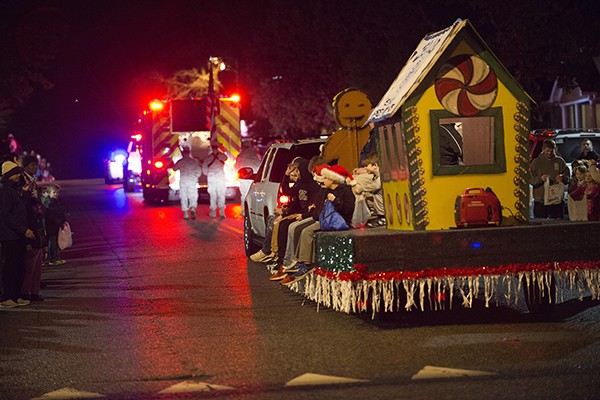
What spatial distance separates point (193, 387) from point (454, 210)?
384 cm

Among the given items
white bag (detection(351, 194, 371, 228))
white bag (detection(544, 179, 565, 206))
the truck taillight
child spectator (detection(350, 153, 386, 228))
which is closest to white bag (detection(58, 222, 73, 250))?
the truck taillight

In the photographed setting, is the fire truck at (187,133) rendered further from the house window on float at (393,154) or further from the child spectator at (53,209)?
the house window on float at (393,154)

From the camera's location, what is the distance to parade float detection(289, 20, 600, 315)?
10.6 metres

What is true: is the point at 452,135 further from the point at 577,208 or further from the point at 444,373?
the point at 577,208

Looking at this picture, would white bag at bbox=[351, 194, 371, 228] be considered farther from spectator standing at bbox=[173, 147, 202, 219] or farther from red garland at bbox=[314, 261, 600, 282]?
spectator standing at bbox=[173, 147, 202, 219]

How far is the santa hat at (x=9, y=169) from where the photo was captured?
13680 mm

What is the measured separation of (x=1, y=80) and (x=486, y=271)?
46.4m

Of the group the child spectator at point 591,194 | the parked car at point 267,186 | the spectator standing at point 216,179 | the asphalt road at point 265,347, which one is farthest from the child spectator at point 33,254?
the spectator standing at point 216,179

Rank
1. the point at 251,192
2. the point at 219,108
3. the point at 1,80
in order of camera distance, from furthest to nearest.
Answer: the point at 1,80 → the point at 219,108 → the point at 251,192

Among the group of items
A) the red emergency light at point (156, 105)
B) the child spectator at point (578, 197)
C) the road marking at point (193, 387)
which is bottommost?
the road marking at point (193, 387)

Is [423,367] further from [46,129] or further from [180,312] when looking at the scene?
[46,129]

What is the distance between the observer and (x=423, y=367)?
888cm

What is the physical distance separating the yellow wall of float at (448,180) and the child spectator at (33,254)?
4.72m

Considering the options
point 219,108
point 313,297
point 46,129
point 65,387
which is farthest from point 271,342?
point 46,129
